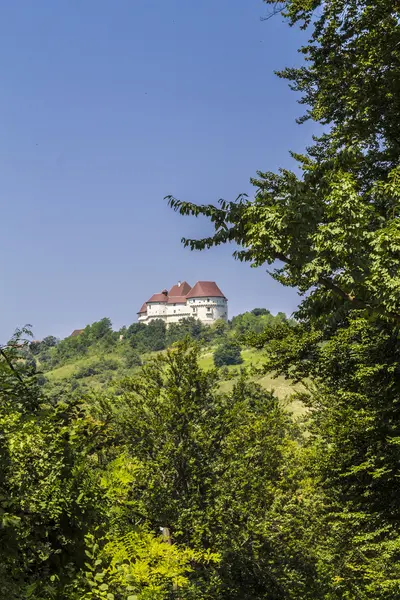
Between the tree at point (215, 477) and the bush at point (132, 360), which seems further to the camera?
the bush at point (132, 360)

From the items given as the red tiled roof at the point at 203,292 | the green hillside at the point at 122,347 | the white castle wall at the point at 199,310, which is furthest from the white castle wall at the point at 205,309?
the green hillside at the point at 122,347

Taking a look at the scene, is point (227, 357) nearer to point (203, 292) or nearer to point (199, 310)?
point (199, 310)

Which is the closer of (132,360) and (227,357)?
(227,357)

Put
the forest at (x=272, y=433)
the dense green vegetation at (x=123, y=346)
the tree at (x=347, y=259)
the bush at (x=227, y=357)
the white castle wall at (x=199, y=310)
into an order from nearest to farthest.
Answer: the forest at (x=272, y=433) < the tree at (x=347, y=259) < the bush at (x=227, y=357) < the dense green vegetation at (x=123, y=346) < the white castle wall at (x=199, y=310)

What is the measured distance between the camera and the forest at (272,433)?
5.57m

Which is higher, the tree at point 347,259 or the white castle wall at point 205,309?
the white castle wall at point 205,309

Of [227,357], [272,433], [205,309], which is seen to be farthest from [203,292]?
[272,433]

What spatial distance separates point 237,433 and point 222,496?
2244mm

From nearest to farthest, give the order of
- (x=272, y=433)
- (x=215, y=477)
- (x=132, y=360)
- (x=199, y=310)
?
(x=215, y=477) → (x=272, y=433) → (x=132, y=360) → (x=199, y=310)

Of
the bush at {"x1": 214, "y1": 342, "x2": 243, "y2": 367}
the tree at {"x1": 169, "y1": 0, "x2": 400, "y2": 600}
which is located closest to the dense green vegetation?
the bush at {"x1": 214, "y1": 342, "x2": 243, "y2": 367}

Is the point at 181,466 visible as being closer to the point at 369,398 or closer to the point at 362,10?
the point at 369,398

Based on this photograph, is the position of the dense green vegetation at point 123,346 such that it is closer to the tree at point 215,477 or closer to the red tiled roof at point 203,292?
the red tiled roof at point 203,292

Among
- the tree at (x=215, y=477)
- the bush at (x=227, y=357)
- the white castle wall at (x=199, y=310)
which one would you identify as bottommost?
the tree at (x=215, y=477)

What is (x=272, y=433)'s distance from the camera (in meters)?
19.0
